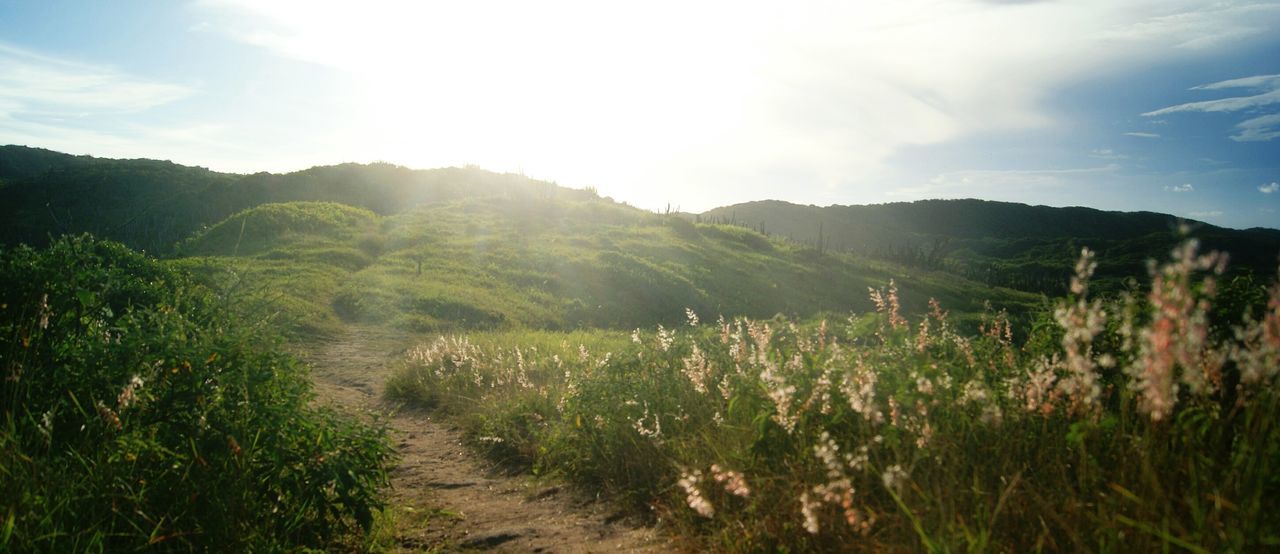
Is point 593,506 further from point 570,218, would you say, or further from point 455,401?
point 570,218

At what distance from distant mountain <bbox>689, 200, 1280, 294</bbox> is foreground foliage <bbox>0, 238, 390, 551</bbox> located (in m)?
124

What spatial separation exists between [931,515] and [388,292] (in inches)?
923

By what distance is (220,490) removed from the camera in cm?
386

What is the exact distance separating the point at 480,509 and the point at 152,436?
2.69 meters

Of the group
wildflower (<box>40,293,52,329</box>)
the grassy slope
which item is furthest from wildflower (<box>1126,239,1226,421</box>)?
the grassy slope

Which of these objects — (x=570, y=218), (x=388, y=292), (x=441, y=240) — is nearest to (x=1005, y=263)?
(x=570, y=218)

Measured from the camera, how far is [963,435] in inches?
147

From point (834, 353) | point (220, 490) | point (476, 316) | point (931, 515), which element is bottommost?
point (476, 316)

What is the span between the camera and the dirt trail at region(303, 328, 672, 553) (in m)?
4.93

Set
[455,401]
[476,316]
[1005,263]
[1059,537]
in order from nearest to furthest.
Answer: [1059,537], [455,401], [476,316], [1005,263]

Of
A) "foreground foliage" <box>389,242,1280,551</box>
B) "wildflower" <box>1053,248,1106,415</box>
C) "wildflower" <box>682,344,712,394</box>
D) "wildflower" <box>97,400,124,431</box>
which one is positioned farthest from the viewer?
"wildflower" <box>682,344,712,394</box>

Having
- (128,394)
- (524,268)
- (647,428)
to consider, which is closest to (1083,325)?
(647,428)

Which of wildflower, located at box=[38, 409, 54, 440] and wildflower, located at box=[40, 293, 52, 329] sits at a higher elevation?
wildflower, located at box=[40, 293, 52, 329]

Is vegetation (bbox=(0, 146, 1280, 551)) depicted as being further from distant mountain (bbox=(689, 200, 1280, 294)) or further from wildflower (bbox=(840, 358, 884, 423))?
distant mountain (bbox=(689, 200, 1280, 294))
